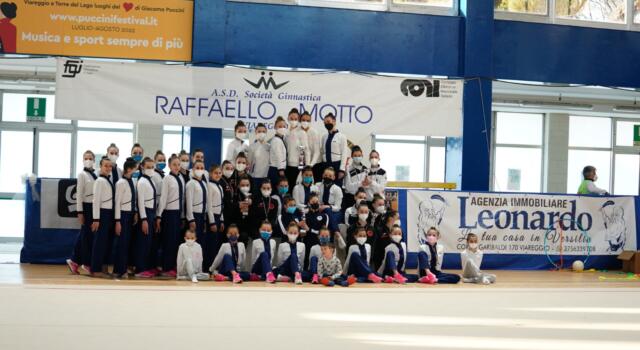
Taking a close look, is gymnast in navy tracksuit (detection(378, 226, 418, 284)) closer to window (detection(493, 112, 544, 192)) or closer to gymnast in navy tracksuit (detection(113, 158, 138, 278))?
gymnast in navy tracksuit (detection(113, 158, 138, 278))

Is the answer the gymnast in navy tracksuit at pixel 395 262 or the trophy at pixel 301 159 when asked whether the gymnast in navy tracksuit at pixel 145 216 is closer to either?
the trophy at pixel 301 159

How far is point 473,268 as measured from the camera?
11781 mm

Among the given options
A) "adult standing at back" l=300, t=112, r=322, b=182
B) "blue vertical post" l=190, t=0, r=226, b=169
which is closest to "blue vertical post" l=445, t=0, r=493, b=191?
"adult standing at back" l=300, t=112, r=322, b=182

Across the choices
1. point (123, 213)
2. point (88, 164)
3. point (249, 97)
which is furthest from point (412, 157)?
point (123, 213)

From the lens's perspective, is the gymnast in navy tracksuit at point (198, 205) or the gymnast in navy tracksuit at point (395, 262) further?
the gymnast in navy tracksuit at point (395, 262)

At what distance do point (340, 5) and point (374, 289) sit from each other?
6.84 meters

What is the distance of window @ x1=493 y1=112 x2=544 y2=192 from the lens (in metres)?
→ 23.2

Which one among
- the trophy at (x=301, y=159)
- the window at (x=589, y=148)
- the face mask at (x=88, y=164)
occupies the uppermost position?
the window at (x=589, y=148)

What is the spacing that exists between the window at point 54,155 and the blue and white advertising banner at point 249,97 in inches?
272

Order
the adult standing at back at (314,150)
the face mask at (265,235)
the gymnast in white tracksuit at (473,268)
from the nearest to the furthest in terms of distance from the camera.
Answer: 1. the face mask at (265,235)
2. the gymnast in white tracksuit at (473,268)
3. the adult standing at back at (314,150)

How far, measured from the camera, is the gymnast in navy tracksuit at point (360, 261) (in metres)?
11.2

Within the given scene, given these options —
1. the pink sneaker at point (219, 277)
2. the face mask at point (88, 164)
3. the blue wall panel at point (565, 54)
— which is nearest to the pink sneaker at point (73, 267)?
the face mask at point (88, 164)

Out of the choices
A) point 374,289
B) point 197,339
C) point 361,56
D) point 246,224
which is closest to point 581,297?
point 374,289

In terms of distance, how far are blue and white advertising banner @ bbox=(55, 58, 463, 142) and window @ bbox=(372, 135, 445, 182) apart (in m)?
7.68
